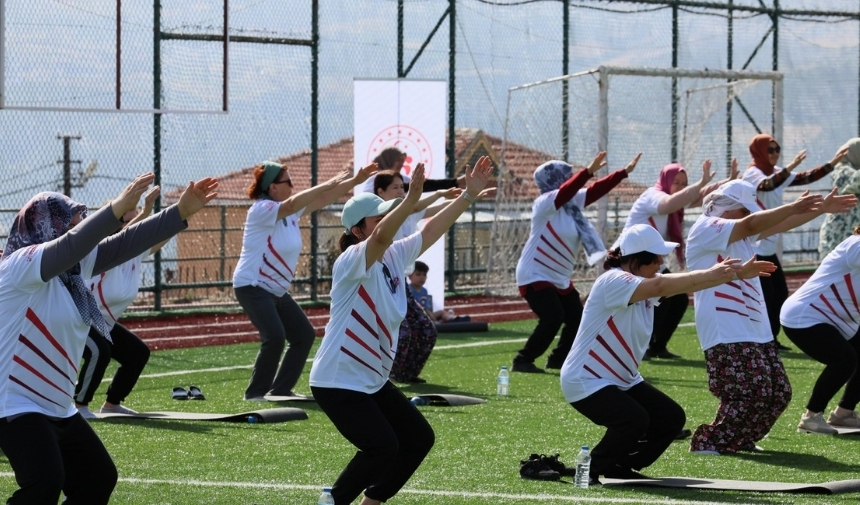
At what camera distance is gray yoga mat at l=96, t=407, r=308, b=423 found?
9.36 m

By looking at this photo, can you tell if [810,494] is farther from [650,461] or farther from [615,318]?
[615,318]

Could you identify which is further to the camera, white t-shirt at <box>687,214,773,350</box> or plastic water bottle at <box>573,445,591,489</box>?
white t-shirt at <box>687,214,773,350</box>

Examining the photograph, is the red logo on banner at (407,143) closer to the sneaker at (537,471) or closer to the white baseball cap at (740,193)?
the white baseball cap at (740,193)

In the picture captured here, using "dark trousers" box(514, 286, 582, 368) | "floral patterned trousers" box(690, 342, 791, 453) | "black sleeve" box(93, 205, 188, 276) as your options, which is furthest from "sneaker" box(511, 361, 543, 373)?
"black sleeve" box(93, 205, 188, 276)

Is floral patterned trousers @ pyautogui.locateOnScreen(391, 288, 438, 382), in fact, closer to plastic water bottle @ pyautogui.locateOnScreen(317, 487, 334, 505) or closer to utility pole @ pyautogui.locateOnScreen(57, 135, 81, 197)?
plastic water bottle @ pyautogui.locateOnScreen(317, 487, 334, 505)

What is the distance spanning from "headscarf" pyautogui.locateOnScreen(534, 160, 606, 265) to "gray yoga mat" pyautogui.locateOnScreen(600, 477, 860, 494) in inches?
205

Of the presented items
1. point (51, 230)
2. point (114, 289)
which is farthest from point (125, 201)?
point (114, 289)

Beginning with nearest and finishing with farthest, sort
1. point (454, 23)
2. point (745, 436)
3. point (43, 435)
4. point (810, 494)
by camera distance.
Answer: point (43, 435) → point (810, 494) → point (745, 436) → point (454, 23)

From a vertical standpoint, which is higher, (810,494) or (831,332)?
(831,332)

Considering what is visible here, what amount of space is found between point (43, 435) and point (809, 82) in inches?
853

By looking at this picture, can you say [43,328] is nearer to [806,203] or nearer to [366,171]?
[366,171]

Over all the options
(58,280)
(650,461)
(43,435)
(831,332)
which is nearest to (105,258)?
(58,280)

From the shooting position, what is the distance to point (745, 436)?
8.14 meters

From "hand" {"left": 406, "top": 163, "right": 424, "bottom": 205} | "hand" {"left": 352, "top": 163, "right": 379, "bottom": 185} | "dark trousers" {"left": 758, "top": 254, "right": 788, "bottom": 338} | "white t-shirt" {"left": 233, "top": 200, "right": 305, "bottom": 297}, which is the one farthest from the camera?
"dark trousers" {"left": 758, "top": 254, "right": 788, "bottom": 338}
